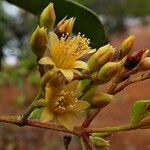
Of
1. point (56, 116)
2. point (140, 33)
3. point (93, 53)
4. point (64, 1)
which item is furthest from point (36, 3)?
point (140, 33)

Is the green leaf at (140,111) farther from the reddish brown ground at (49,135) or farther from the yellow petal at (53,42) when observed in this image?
the reddish brown ground at (49,135)

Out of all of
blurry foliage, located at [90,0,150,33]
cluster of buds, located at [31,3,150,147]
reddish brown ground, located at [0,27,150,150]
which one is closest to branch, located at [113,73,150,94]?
cluster of buds, located at [31,3,150,147]

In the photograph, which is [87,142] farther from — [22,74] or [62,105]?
[22,74]

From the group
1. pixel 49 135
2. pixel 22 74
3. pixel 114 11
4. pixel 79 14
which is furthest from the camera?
pixel 114 11

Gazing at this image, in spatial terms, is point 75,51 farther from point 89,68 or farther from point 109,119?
point 109,119

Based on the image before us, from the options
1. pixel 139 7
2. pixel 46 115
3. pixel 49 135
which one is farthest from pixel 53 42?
pixel 139 7

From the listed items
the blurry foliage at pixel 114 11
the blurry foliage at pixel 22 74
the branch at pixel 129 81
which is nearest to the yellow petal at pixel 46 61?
the branch at pixel 129 81
